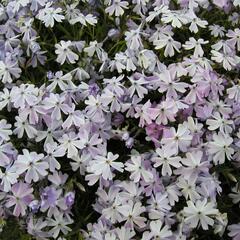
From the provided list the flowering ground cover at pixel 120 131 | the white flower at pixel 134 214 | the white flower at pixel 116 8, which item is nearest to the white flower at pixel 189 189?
the flowering ground cover at pixel 120 131

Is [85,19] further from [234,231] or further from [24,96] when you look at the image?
[234,231]

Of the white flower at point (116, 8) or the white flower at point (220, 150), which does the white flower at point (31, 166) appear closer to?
the white flower at point (220, 150)

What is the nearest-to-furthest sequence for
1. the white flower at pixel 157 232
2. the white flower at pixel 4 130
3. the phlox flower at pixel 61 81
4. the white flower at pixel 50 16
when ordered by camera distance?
the white flower at pixel 157 232, the white flower at pixel 4 130, the phlox flower at pixel 61 81, the white flower at pixel 50 16

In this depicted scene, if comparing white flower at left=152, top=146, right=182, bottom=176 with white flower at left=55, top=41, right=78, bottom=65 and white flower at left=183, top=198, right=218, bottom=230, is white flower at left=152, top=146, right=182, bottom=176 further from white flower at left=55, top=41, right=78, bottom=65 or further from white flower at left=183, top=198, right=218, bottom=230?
white flower at left=55, top=41, right=78, bottom=65

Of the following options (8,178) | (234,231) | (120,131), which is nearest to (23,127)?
(8,178)

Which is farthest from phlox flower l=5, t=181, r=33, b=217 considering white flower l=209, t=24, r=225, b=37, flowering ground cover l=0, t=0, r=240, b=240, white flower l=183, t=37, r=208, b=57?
white flower l=209, t=24, r=225, b=37

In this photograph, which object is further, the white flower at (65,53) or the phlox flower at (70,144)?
the white flower at (65,53)

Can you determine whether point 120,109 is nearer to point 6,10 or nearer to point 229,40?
point 229,40
